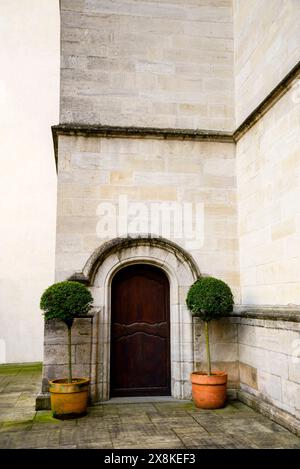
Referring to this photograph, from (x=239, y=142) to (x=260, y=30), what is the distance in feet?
5.12

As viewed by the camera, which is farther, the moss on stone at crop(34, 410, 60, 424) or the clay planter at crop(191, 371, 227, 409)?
the clay planter at crop(191, 371, 227, 409)

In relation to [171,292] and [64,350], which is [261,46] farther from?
[64,350]

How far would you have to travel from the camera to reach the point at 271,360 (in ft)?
16.4

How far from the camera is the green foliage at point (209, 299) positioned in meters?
5.38

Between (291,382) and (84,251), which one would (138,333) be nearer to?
(84,251)

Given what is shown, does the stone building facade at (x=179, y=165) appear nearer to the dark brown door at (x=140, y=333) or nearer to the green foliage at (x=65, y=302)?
the dark brown door at (x=140, y=333)

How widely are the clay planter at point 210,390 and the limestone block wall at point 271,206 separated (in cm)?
116

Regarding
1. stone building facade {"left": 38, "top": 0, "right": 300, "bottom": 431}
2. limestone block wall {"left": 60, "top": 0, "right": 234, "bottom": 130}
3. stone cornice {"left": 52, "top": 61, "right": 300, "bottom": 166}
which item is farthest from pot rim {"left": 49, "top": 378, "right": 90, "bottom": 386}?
limestone block wall {"left": 60, "top": 0, "right": 234, "bottom": 130}

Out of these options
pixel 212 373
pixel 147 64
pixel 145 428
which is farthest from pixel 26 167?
pixel 145 428

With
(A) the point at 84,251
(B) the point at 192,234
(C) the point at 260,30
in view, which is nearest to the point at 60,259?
(A) the point at 84,251

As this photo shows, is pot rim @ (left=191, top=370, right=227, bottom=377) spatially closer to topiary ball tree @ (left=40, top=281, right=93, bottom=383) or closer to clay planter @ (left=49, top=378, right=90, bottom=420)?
clay planter @ (left=49, top=378, right=90, bottom=420)

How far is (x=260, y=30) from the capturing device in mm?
5934

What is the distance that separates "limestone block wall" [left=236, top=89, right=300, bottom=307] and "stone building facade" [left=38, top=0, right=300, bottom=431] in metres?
0.03

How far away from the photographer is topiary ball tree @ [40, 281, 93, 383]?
16.8 feet
